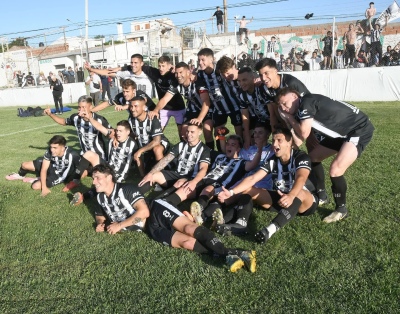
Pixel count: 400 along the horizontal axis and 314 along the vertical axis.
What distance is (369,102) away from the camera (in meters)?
14.6

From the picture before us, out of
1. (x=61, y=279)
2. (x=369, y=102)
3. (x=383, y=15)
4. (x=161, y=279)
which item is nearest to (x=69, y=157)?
(x=61, y=279)

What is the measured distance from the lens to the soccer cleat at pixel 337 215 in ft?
14.5

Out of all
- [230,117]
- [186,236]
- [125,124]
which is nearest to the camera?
[186,236]

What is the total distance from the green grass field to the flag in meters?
11.5

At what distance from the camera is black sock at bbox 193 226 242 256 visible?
3.63m

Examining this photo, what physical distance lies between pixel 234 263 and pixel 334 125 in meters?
2.00

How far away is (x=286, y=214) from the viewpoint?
13.4 feet

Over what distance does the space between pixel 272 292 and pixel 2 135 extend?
40.0 feet

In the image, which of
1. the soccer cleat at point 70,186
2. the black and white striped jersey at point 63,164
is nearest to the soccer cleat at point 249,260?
the soccer cleat at point 70,186

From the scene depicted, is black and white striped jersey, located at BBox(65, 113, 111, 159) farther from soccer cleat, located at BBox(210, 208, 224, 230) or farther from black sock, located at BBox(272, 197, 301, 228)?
black sock, located at BBox(272, 197, 301, 228)

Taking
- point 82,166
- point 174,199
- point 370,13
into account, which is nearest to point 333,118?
point 174,199

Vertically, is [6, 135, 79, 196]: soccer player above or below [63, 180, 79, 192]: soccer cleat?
above

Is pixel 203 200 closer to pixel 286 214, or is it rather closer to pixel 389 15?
pixel 286 214

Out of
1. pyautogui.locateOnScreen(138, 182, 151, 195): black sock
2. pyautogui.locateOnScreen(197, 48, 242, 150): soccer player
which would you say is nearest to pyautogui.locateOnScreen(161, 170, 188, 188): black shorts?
pyautogui.locateOnScreen(138, 182, 151, 195): black sock
